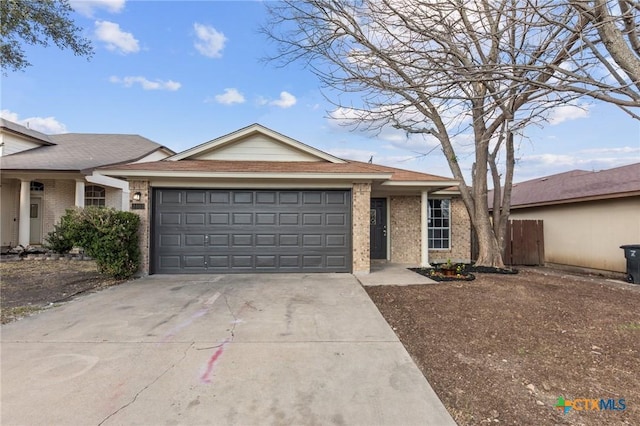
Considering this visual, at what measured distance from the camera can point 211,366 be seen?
3.39m

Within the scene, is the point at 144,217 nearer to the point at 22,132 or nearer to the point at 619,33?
the point at 619,33

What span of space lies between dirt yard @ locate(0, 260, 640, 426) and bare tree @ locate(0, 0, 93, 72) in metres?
5.93

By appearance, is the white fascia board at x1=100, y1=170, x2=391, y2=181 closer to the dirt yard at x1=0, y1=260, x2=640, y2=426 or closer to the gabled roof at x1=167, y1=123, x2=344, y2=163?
the gabled roof at x1=167, y1=123, x2=344, y2=163

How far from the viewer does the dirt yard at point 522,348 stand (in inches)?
109

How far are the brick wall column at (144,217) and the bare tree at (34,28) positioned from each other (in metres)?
4.45

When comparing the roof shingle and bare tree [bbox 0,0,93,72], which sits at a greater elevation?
bare tree [bbox 0,0,93,72]

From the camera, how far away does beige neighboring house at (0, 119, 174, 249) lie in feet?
40.1

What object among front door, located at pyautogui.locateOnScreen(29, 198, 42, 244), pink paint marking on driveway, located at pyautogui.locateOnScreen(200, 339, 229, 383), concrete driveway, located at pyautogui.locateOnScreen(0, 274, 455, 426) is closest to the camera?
concrete driveway, located at pyautogui.locateOnScreen(0, 274, 455, 426)

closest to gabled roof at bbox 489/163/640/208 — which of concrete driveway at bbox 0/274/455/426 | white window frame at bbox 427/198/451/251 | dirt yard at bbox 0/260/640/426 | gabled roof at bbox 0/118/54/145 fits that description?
dirt yard at bbox 0/260/640/426

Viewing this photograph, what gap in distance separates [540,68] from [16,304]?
9.18 meters

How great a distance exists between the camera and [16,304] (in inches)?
227

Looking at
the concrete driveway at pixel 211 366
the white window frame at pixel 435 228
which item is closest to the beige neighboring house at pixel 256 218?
the concrete driveway at pixel 211 366

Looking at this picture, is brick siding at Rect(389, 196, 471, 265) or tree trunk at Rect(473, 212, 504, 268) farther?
brick siding at Rect(389, 196, 471, 265)

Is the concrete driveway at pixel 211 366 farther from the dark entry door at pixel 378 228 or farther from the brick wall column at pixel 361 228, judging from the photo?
the dark entry door at pixel 378 228
